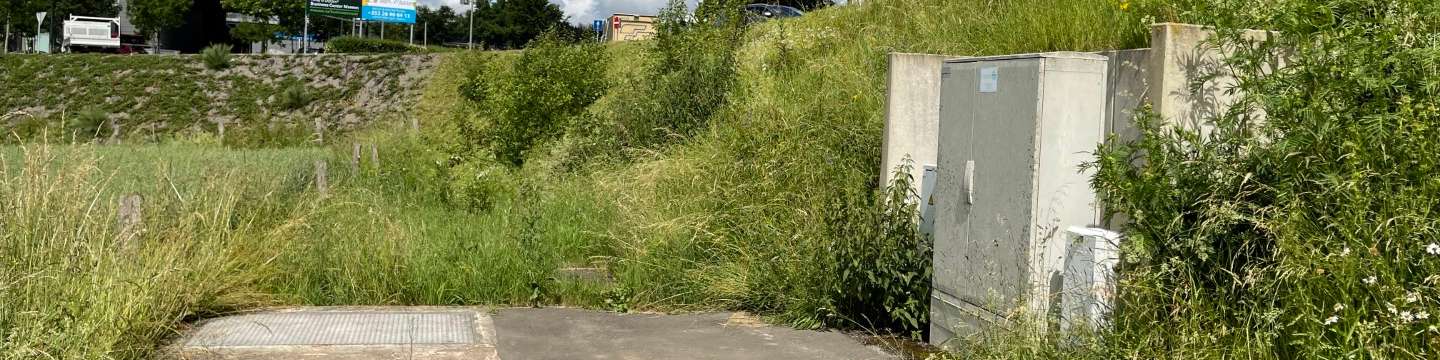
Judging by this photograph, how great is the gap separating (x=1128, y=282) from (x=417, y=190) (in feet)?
32.6

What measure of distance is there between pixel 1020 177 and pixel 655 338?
2.35 m

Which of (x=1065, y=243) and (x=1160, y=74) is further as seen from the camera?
(x=1065, y=243)

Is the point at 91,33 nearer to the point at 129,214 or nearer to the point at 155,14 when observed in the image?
the point at 155,14

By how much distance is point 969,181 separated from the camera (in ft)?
19.7

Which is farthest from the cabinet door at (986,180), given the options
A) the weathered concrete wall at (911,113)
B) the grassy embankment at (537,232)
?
the weathered concrete wall at (911,113)

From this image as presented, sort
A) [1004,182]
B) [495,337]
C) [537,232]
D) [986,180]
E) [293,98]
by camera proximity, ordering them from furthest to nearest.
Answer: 1. [293,98]
2. [537,232]
3. [495,337]
4. [986,180]
5. [1004,182]

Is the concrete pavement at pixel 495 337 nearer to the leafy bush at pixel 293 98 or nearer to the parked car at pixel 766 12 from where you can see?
the parked car at pixel 766 12

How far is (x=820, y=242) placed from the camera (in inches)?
289

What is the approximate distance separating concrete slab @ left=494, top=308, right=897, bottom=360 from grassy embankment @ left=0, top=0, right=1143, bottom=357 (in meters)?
0.26

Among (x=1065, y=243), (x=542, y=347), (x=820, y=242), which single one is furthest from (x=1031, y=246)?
(x=542, y=347)

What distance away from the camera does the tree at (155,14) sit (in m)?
60.2

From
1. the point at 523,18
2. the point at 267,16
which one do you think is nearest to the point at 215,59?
the point at 267,16

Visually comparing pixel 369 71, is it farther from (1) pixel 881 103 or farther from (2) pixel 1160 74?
(2) pixel 1160 74

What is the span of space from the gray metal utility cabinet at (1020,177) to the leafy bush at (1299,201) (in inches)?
20.0
